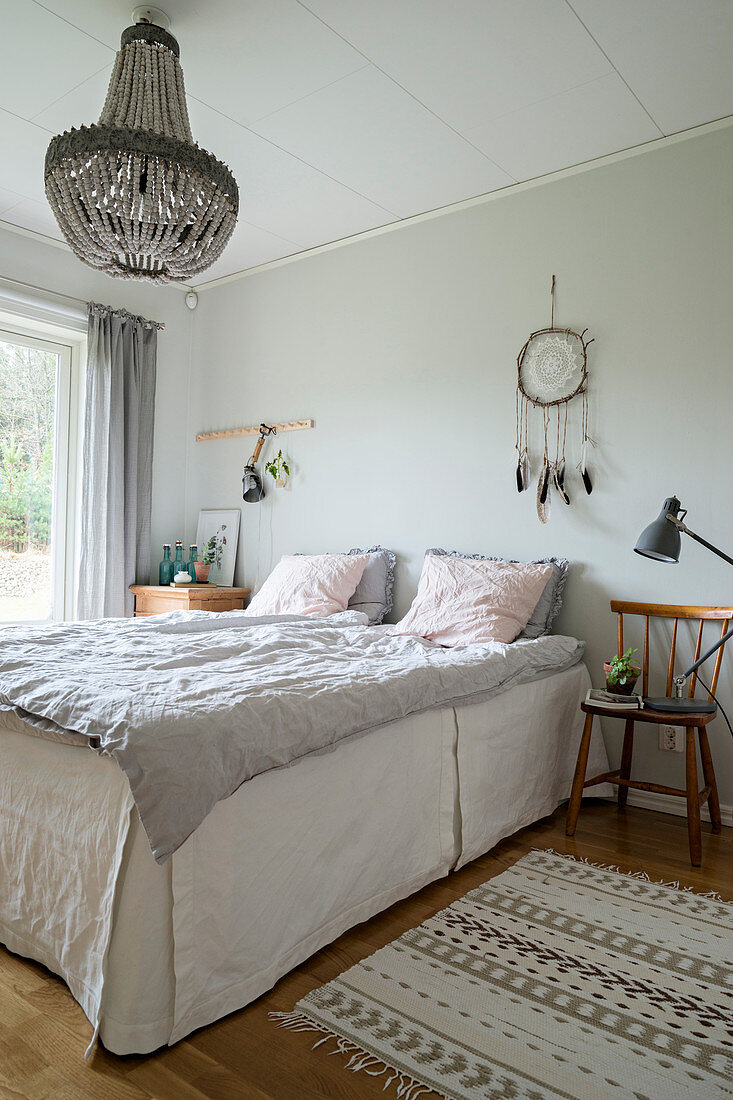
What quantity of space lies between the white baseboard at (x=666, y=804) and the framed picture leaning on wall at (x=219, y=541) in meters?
2.43

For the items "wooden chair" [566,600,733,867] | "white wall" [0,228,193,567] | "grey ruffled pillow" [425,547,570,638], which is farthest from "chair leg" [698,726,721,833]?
"white wall" [0,228,193,567]

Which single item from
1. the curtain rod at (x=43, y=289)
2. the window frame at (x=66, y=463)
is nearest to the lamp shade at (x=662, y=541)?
the window frame at (x=66, y=463)

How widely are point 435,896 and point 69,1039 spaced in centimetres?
100

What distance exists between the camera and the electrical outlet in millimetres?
2791

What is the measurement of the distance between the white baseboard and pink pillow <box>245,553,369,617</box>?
4.71ft

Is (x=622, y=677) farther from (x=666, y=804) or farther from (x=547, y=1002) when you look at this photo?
(x=547, y=1002)

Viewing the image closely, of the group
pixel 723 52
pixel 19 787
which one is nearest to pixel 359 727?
pixel 19 787

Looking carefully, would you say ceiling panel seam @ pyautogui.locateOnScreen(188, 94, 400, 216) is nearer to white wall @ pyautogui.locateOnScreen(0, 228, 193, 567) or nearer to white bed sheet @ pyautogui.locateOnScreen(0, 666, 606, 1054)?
white wall @ pyautogui.locateOnScreen(0, 228, 193, 567)

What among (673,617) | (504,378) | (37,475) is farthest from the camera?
(37,475)

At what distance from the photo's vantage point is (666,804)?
2.86 m

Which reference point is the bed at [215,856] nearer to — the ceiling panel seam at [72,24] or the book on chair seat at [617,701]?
the book on chair seat at [617,701]

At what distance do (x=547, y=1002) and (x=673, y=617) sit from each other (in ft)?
5.23

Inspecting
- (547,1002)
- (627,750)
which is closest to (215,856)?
(547,1002)

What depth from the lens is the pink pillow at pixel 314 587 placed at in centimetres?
343
